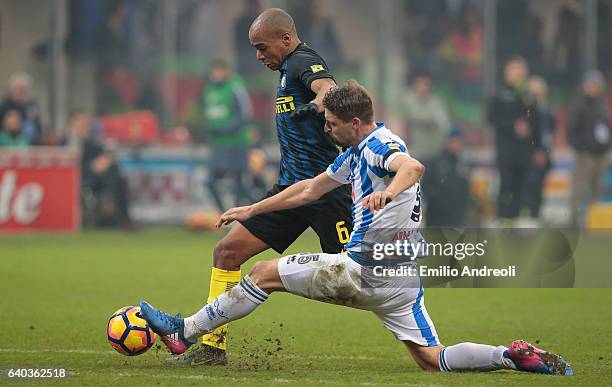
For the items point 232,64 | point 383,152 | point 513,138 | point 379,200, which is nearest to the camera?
point 379,200

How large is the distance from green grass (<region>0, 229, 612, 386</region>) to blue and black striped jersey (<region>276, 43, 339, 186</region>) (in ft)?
4.10

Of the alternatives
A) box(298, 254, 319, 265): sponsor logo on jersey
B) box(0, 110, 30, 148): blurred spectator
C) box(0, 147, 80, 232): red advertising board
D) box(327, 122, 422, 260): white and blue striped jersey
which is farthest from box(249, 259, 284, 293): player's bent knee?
box(0, 110, 30, 148): blurred spectator

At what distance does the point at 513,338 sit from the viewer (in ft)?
31.4

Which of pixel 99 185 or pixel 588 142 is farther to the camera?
pixel 99 185

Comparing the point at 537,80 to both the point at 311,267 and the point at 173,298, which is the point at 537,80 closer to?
the point at 173,298

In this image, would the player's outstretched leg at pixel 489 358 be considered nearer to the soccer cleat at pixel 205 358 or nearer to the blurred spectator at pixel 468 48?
the soccer cleat at pixel 205 358

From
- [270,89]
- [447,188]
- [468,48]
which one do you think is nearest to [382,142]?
[447,188]

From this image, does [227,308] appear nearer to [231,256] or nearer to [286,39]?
[231,256]

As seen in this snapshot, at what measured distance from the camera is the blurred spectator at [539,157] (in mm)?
20203

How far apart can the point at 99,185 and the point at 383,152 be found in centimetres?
1439

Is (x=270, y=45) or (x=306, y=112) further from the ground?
(x=270, y=45)

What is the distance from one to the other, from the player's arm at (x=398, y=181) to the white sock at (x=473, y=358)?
4.04ft

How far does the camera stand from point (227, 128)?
840 inches

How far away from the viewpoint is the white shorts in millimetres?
7258
